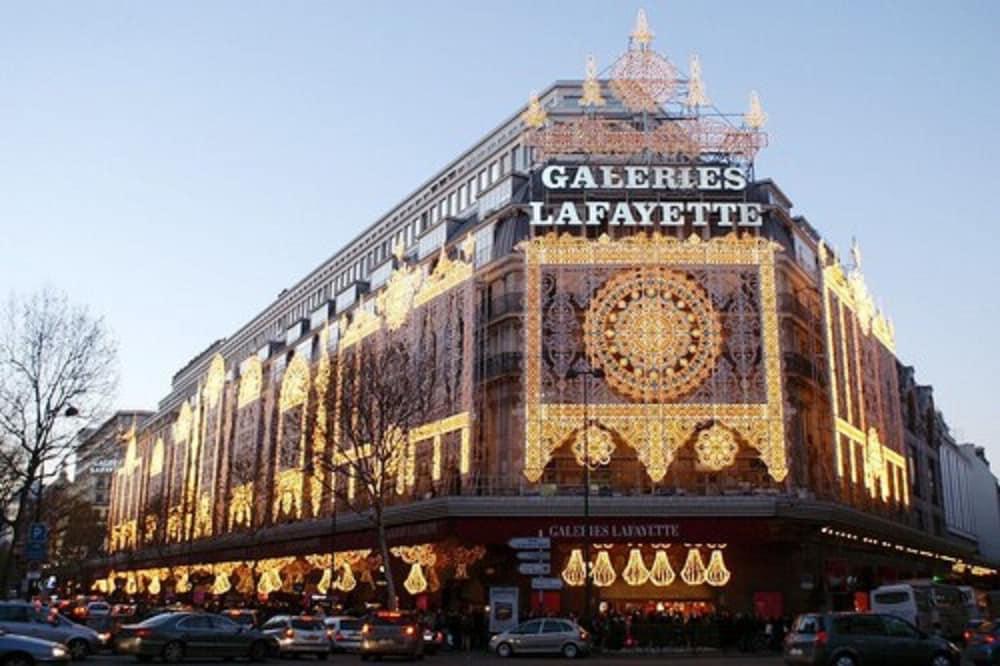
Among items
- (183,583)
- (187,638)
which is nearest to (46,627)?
(187,638)

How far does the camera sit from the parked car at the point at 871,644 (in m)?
24.6

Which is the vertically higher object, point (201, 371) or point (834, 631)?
point (201, 371)

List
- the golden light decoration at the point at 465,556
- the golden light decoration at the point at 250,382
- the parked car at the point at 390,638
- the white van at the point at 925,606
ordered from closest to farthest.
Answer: the parked car at the point at 390,638 → the white van at the point at 925,606 → the golden light decoration at the point at 465,556 → the golden light decoration at the point at 250,382

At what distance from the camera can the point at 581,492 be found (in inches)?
1964

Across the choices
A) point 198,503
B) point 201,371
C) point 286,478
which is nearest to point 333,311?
point 286,478

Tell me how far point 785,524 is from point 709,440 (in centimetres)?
538

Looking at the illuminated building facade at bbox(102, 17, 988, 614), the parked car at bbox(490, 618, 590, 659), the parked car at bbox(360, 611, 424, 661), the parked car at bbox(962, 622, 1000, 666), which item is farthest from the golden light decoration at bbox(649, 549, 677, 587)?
the parked car at bbox(962, 622, 1000, 666)

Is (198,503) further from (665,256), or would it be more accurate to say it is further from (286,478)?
(665,256)

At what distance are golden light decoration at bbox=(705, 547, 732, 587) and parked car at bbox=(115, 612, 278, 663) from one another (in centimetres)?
2529

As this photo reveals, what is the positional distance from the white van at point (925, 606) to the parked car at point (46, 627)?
28.9m

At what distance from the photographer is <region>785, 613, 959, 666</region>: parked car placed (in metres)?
24.6

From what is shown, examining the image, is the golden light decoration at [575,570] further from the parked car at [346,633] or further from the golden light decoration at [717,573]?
the parked car at [346,633]

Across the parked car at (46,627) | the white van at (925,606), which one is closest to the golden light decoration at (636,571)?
the white van at (925,606)

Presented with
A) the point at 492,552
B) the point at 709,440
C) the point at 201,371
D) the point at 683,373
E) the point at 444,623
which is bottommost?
the point at 444,623
